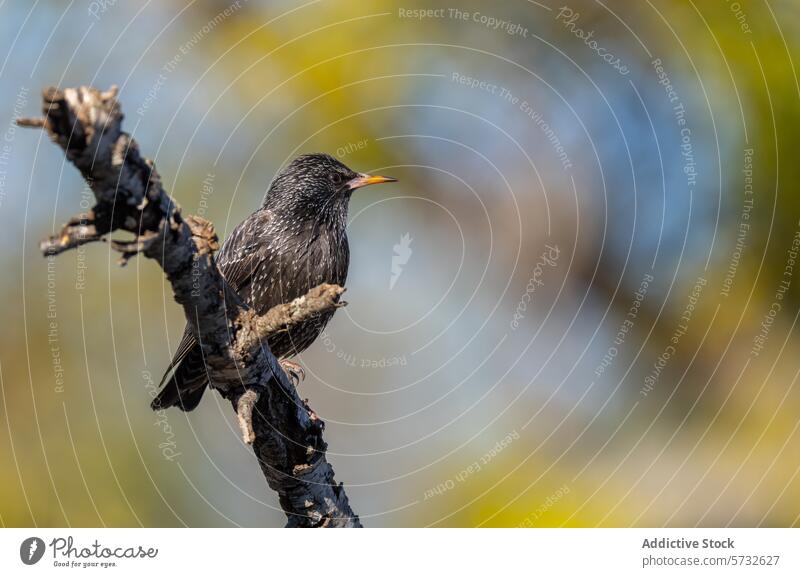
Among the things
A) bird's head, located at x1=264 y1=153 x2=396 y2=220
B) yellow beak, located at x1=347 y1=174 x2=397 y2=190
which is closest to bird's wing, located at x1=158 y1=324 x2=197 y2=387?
bird's head, located at x1=264 y1=153 x2=396 y2=220

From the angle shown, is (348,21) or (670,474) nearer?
(670,474)

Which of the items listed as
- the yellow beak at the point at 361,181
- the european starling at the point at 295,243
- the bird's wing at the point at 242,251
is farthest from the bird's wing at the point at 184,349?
the yellow beak at the point at 361,181

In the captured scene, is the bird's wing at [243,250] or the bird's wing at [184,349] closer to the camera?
the bird's wing at [184,349]

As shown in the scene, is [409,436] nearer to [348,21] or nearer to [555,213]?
[555,213]

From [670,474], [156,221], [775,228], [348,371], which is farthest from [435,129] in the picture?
[156,221]

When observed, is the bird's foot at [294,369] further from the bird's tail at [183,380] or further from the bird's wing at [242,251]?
the bird's tail at [183,380]

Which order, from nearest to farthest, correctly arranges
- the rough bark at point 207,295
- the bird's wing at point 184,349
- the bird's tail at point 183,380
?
1. the rough bark at point 207,295
2. the bird's wing at point 184,349
3. the bird's tail at point 183,380

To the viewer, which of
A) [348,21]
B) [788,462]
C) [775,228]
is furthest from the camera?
[348,21]
